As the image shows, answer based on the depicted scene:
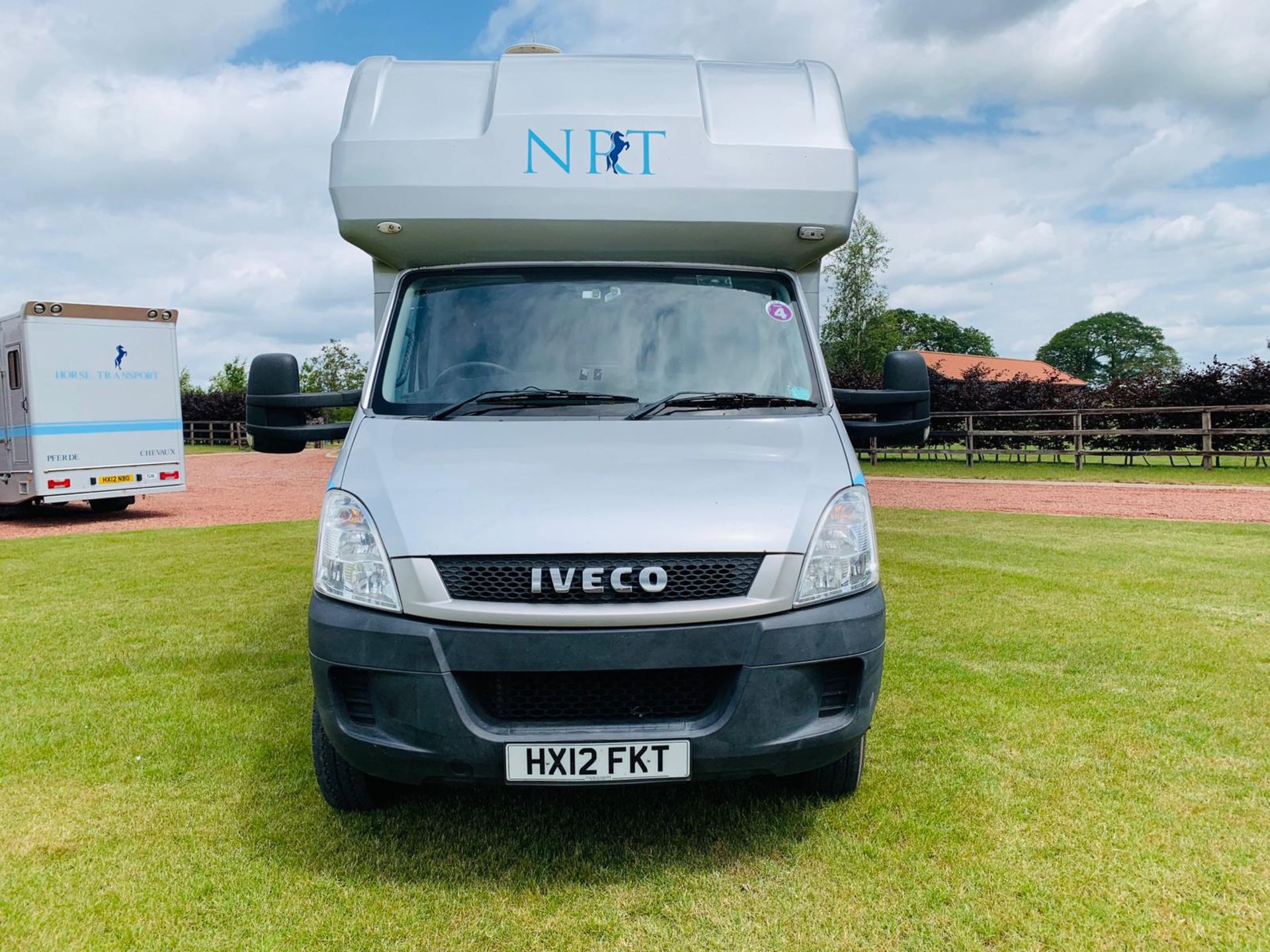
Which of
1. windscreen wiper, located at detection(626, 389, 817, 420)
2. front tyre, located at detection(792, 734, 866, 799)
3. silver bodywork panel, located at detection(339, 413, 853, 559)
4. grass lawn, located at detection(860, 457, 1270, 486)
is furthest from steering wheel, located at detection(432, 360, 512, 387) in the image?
grass lawn, located at detection(860, 457, 1270, 486)

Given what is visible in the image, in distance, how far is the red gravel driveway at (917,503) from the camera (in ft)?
46.6

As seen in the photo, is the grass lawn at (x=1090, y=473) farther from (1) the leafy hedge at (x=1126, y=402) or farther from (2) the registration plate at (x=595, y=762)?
(2) the registration plate at (x=595, y=762)

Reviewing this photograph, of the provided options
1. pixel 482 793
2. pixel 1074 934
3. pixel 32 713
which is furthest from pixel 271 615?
pixel 1074 934

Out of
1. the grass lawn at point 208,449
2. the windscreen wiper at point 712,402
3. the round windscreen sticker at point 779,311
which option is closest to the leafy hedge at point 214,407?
the grass lawn at point 208,449

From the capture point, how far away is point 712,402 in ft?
12.9

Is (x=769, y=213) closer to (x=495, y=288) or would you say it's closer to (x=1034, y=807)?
(x=495, y=288)

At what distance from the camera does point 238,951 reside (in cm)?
284

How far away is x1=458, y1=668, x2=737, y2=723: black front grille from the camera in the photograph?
3.13m

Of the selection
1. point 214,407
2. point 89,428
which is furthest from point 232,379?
point 89,428

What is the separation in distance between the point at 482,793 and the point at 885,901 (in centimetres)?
163

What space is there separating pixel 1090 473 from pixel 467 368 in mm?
21046

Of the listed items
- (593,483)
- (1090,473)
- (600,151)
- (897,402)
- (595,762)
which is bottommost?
(1090,473)

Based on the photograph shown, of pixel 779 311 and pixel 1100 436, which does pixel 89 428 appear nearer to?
pixel 779 311

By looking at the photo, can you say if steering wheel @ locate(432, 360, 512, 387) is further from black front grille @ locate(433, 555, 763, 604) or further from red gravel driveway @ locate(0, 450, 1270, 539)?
red gravel driveway @ locate(0, 450, 1270, 539)
